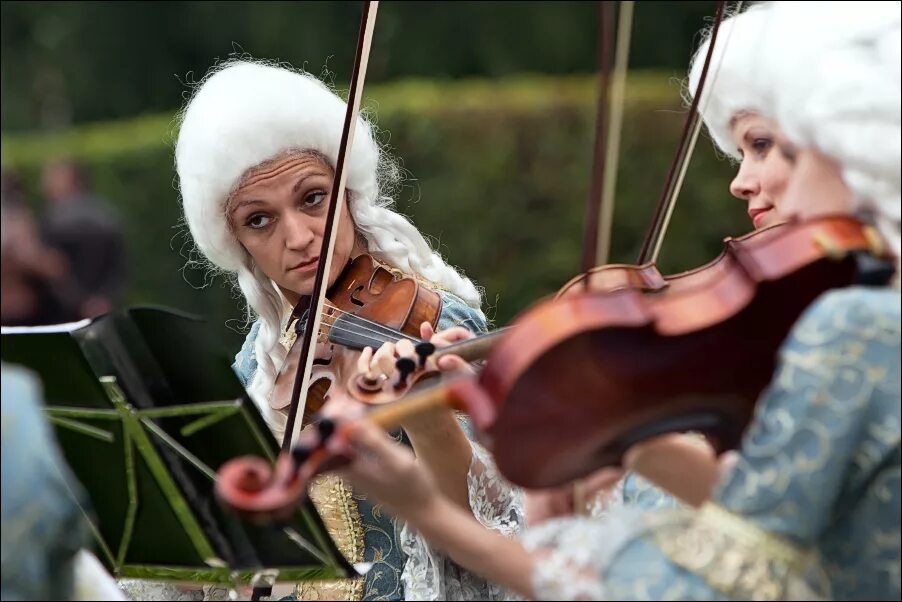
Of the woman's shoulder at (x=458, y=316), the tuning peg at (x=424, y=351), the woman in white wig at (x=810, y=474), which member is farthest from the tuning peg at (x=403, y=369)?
the woman in white wig at (x=810, y=474)

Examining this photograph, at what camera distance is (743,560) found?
6.01ft

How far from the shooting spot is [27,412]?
1.91 m

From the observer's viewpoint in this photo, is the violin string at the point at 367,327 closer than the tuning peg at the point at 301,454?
No

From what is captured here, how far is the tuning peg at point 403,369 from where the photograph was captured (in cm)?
258

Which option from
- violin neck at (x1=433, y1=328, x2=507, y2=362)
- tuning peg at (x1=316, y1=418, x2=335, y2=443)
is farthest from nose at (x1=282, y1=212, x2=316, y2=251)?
tuning peg at (x1=316, y1=418, x2=335, y2=443)

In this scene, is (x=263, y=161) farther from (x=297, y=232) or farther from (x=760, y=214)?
(x=760, y=214)

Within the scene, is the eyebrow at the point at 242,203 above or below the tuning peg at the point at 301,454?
below

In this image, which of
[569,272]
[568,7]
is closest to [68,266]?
[569,272]

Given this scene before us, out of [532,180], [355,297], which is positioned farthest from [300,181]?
[532,180]

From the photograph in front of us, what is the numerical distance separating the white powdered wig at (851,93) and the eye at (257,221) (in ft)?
4.81

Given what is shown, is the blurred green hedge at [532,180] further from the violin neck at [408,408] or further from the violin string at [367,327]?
the violin neck at [408,408]

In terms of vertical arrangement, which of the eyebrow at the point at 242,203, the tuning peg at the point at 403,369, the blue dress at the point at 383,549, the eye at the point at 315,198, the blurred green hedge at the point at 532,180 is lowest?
the blurred green hedge at the point at 532,180

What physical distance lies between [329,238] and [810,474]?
1306 mm

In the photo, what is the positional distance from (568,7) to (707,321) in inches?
310
